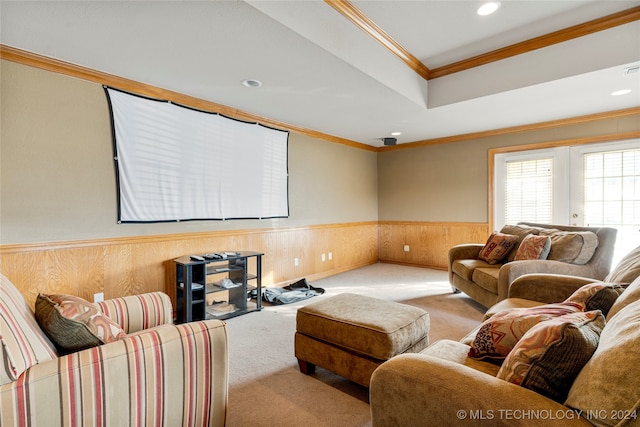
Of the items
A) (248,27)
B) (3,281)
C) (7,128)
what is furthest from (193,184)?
(3,281)

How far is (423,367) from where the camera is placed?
1014mm

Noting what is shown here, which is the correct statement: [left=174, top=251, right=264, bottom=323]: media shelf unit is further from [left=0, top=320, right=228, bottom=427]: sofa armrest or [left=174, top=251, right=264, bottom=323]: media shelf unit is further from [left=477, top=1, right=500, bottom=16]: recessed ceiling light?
[left=477, top=1, right=500, bottom=16]: recessed ceiling light

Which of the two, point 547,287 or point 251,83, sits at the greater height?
point 251,83

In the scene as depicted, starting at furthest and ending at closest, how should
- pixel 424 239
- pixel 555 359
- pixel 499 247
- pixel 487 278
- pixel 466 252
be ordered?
1. pixel 424 239
2. pixel 466 252
3. pixel 499 247
4. pixel 487 278
5. pixel 555 359

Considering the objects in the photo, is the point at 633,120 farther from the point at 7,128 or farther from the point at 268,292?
the point at 7,128

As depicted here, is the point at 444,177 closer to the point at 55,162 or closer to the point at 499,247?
the point at 499,247

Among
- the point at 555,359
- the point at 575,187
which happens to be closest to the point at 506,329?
the point at 555,359

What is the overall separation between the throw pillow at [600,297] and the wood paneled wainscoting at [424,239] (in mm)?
3757

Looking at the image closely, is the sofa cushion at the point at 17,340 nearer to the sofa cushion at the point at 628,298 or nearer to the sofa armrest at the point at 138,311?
the sofa armrest at the point at 138,311

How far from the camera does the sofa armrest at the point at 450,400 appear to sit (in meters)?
0.83

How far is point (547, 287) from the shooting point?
2.09 meters

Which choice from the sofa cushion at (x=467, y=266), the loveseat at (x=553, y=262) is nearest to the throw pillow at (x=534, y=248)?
the loveseat at (x=553, y=262)

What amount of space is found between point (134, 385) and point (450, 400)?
3.69ft

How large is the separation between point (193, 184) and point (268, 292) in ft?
5.17
